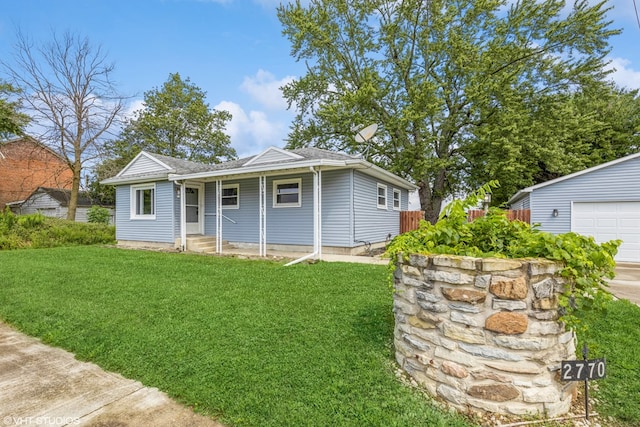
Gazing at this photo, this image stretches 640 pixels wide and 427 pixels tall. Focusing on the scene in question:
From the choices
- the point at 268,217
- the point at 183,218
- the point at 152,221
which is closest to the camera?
the point at 268,217

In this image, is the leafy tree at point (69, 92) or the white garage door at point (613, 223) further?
the leafy tree at point (69, 92)

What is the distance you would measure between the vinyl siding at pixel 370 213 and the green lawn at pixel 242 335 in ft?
9.74

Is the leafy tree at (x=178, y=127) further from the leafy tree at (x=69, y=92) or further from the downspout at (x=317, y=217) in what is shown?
the downspout at (x=317, y=217)

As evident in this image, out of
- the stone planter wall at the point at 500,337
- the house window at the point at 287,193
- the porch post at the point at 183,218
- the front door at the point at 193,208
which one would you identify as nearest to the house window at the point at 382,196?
the house window at the point at 287,193

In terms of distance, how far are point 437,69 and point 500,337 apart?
1700 cm

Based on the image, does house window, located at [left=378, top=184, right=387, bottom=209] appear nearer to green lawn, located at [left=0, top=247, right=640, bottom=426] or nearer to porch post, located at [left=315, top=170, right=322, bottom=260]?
porch post, located at [left=315, top=170, right=322, bottom=260]

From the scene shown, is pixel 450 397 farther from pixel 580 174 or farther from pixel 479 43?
pixel 479 43

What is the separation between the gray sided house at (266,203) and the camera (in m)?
8.91

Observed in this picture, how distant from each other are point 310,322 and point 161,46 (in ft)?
34.2

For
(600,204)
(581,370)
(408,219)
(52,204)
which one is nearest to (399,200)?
(408,219)

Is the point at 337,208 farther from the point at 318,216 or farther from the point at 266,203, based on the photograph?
the point at 266,203

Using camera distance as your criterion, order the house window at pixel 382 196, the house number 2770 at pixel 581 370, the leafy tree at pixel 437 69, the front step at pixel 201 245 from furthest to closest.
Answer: the leafy tree at pixel 437 69 → the house window at pixel 382 196 → the front step at pixel 201 245 → the house number 2770 at pixel 581 370

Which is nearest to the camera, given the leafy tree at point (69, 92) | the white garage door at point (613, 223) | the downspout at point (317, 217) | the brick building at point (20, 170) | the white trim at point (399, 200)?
the downspout at point (317, 217)

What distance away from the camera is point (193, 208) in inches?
443
